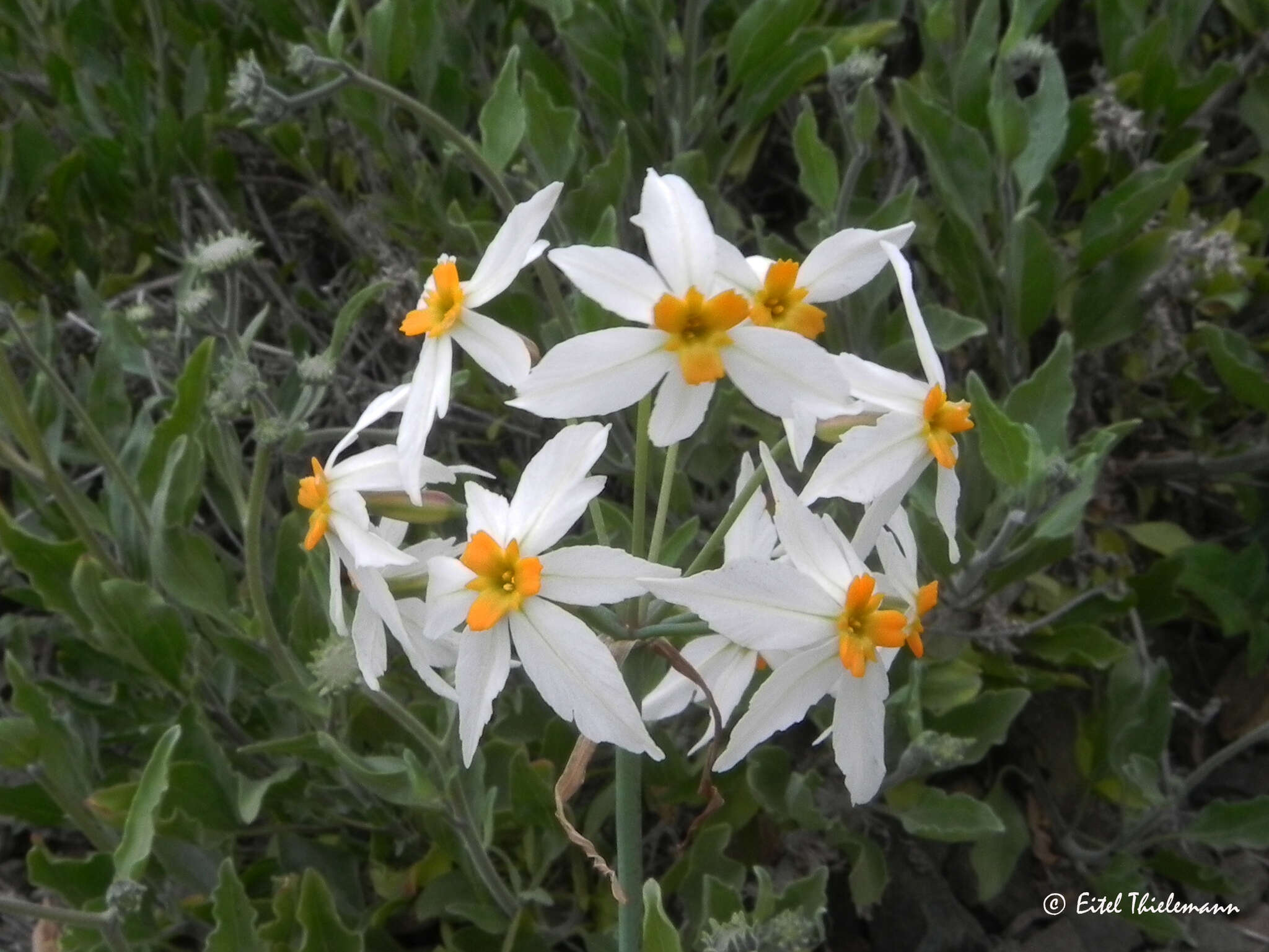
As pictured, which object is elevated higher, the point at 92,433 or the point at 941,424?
the point at 941,424

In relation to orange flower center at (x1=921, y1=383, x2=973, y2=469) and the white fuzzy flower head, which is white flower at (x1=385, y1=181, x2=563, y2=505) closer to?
orange flower center at (x1=921, y1=383, x2=973, y2=469)

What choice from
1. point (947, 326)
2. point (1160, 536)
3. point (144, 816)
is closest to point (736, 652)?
point (144, 816)

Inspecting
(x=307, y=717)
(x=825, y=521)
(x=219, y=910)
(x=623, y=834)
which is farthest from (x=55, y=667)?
(x=825, y=521)

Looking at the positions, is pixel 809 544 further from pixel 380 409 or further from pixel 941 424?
pixel 380 409

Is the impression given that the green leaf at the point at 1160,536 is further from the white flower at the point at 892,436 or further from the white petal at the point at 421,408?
the white petal at the point at 421,408

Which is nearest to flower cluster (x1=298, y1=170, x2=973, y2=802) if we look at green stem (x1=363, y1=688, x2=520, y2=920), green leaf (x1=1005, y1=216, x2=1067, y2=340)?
green stem (x1=363, y1=688, x2=520, y2=920)
